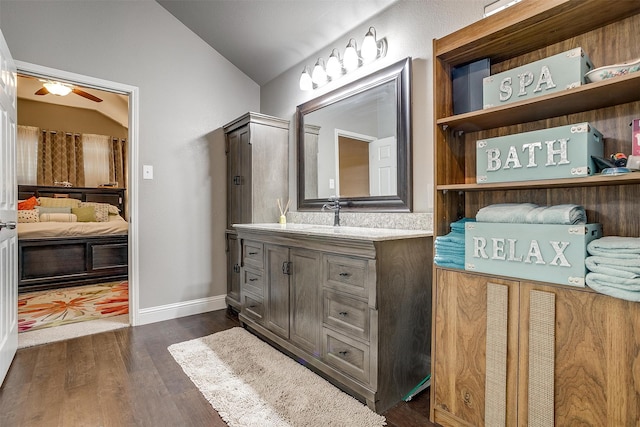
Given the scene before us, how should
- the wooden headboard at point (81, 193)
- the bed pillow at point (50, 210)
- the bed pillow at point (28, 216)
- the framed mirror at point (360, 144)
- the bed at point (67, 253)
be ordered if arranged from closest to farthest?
1. the framed mirror at point (360, 144)
2. the bed at point (67, 253)
3. the bed pillow at point (28, 216)
4. the bed pillow at point (50, 210)
5. the wooden headboard at point (81, 193)

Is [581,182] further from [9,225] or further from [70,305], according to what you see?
[70,305]

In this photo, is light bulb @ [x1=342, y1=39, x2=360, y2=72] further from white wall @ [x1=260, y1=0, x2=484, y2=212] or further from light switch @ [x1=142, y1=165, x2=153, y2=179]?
light switch @ [x1=142, y1=165, x2=153, y2=179]

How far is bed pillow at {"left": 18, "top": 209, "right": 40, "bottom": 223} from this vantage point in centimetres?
474

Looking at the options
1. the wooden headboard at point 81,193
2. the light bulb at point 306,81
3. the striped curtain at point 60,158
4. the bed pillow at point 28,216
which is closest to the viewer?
the light bulb at point 306,81

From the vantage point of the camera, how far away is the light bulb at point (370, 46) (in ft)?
7.50

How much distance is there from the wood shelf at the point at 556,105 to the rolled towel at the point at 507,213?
39 centimetres

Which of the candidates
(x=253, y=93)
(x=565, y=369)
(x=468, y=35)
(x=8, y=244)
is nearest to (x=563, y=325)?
(x=565, y=369)

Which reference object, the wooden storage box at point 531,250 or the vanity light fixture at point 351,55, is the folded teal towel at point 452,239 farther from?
the vanity light fixture at point 351,55

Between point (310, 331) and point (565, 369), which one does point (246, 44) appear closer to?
point (310, 331)

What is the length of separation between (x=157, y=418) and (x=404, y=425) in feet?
3.87

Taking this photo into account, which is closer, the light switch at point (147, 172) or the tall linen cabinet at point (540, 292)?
the tall linen cabinet at point (540, 292)

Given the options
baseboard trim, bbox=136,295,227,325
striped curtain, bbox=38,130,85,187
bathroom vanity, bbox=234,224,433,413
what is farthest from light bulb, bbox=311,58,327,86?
striped curtain, bbox=38,130,85,187

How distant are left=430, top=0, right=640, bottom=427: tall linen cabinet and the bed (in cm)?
459

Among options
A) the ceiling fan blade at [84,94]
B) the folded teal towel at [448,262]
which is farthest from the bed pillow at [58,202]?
the folded teal towel at [448,262]
